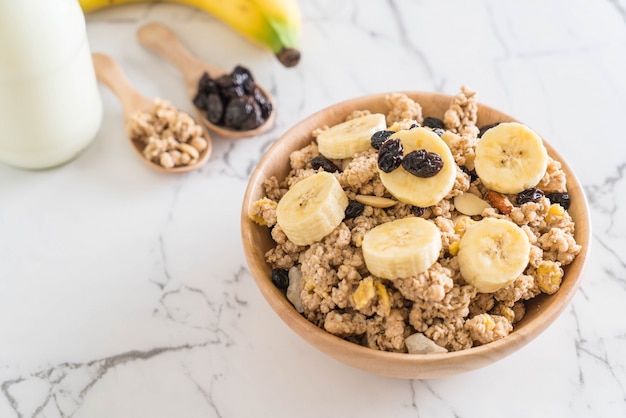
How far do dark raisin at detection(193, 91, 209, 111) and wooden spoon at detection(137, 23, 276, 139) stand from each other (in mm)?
13

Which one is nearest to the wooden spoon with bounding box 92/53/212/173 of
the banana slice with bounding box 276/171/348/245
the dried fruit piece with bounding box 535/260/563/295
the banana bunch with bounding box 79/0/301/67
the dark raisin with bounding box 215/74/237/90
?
the dark raisin with bounding box 215/74/237/90


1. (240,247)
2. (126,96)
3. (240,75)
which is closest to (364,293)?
(240,247)

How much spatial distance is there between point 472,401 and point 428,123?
0.53 metres

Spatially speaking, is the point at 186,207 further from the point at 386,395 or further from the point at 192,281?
the point at 386,395

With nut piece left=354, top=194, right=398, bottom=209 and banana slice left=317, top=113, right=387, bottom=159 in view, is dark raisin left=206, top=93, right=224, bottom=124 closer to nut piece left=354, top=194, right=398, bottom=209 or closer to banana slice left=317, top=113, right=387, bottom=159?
banana slice left=317, top=113, right=387, bottom=159

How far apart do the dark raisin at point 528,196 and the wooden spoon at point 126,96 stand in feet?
2.36

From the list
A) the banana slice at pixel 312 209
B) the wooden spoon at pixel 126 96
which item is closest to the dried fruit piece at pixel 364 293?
the banana slice at pixel 312 209

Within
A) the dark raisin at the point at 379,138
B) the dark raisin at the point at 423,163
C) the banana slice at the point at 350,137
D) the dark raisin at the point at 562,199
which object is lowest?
the dark raisin at the point at 562,199

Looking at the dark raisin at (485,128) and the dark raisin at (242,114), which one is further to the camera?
the dark raisin at (242,114)

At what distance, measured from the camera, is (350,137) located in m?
1.38

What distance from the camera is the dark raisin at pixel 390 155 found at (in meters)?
1.26

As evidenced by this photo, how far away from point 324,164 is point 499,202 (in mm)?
323

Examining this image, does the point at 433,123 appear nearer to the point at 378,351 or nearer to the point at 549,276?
the point at 549,276

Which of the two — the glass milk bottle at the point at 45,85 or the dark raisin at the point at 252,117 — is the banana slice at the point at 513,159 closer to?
the dark raisin at the point at 252,117
